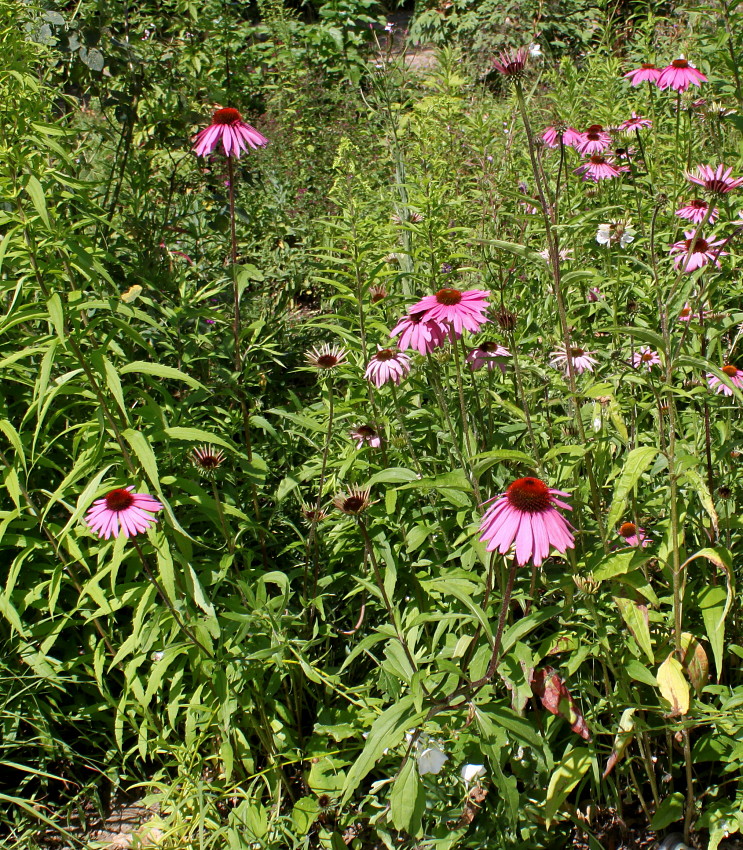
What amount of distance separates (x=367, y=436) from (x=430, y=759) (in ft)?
2.96

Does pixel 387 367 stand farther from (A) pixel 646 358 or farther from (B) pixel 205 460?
(A) pixel 646 358

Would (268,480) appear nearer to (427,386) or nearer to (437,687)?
(427,386)

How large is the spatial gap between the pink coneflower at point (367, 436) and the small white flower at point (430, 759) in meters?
0.86

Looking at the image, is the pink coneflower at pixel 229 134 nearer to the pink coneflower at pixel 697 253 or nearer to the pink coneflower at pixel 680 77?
the pink coneflower at pixel 697 253

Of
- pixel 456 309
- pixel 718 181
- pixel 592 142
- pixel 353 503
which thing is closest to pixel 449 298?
pixel 456 309

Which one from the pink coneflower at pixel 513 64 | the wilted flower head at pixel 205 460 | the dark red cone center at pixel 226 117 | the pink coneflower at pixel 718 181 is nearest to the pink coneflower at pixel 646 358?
the pink coneflower at pixel 718 181

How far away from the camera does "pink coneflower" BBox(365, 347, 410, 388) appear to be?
2129 mm

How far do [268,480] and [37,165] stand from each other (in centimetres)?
125

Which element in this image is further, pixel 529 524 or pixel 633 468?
pixel 633 468

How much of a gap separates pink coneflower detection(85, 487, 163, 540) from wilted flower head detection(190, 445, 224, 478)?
24 cm

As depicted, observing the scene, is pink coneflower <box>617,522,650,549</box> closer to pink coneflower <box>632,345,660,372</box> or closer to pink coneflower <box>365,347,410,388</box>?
pink coneflower <box>632,345,660,372</box>

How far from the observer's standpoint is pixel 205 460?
2059mm

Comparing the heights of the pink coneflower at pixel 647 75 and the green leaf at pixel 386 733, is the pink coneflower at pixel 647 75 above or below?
above

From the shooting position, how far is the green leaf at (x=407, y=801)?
1498mm
